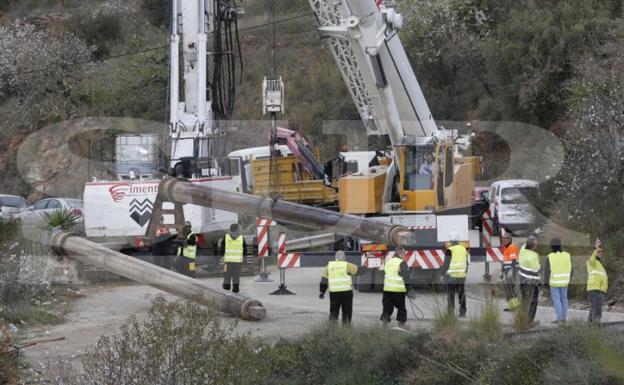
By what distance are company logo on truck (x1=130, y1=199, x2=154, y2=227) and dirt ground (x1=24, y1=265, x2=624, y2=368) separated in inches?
63.1

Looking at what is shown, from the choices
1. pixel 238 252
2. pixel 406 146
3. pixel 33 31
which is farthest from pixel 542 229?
pixel 33 31

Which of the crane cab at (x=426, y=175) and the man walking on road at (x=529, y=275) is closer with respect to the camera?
the man walking on road at (x=529, y=275)

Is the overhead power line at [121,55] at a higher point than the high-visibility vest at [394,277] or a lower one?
higher

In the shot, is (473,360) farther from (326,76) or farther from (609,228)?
(326,76)

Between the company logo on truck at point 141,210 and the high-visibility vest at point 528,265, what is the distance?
31.7 feet

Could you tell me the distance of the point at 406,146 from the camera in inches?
795

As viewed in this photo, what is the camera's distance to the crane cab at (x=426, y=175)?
65.5ft

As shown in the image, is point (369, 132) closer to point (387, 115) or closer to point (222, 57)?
point (387, 115)

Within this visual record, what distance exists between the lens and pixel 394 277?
1548 centimetres

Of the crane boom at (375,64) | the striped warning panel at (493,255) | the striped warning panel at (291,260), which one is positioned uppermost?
the crane boom at (375,64)

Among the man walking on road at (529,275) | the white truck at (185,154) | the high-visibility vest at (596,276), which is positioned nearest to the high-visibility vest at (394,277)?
the man walking on road at (529,275)

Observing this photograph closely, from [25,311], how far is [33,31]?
33.8 metres

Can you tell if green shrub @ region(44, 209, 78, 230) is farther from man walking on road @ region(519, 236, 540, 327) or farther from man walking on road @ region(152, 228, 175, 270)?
man walking on road @ region(519, 236, 540, 327)

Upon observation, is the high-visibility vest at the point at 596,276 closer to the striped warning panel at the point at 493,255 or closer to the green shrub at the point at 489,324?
the green shrub at the point at 489,324
